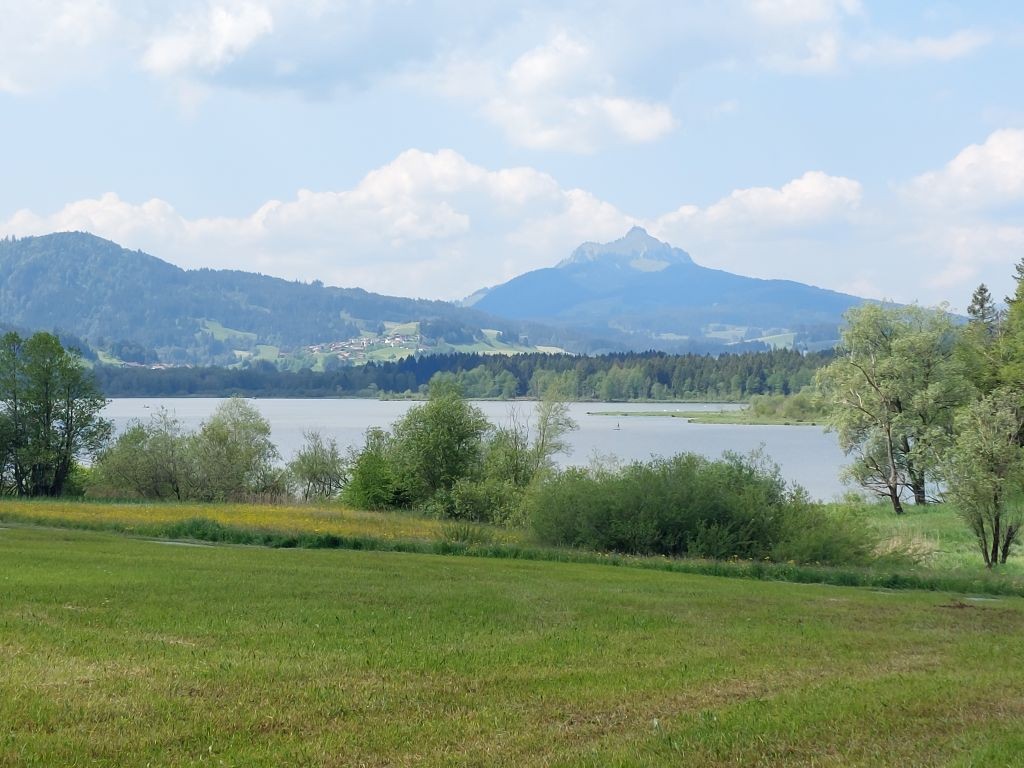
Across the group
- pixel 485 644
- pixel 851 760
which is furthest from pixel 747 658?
pixel 851 760

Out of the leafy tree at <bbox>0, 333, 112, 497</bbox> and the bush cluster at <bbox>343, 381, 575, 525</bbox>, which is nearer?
the bush cluster at <bbox>343, 381, 575, 525</bbox>

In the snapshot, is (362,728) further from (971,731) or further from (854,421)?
(854,421)

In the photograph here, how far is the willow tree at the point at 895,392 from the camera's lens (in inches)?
2458

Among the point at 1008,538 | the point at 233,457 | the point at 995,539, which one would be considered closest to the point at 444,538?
the point at 995,539

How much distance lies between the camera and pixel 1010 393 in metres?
52.7

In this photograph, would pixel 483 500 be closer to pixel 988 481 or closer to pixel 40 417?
pixel 988 481

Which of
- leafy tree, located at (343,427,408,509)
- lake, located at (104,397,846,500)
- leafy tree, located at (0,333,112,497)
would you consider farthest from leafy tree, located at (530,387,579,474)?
leafy tree, located at (0,333,112,497)

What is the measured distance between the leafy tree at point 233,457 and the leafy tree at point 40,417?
7.32 metres

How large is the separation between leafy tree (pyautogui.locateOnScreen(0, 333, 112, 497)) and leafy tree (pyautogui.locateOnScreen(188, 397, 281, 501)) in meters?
7.32

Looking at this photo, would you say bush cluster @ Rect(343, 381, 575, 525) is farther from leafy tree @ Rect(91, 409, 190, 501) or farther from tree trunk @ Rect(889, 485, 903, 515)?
tree trunk @ Rect(889, 485, 903, 515)

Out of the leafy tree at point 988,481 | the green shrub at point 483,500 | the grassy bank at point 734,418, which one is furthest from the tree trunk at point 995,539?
the grassy bank at point 734,418

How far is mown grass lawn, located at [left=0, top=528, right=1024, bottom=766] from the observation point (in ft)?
26.9

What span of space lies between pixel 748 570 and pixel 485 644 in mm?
18243

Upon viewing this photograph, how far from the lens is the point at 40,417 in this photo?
65.4m
